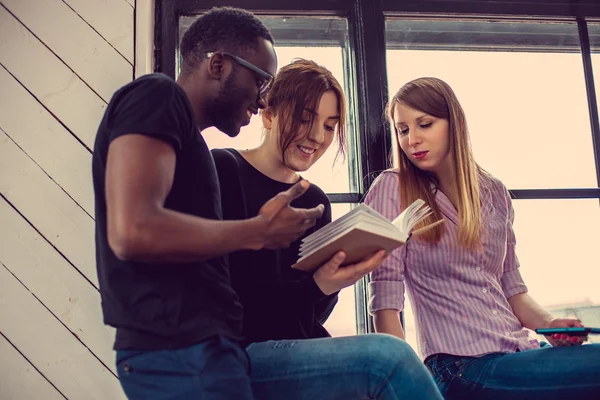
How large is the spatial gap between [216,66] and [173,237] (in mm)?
416

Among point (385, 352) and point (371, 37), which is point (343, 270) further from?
point (371, 37)

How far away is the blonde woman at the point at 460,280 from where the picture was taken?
153 centimetres

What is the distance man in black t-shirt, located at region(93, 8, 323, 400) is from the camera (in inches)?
35.5

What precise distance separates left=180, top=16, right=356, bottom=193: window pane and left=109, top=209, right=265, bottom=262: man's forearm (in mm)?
1077

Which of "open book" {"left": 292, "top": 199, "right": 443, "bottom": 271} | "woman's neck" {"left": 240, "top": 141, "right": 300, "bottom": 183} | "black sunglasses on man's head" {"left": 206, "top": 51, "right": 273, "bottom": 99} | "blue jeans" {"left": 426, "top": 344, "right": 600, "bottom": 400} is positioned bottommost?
"blue jeans" {"left": 426, "top": 344, "right": 600, "bottom": 400}

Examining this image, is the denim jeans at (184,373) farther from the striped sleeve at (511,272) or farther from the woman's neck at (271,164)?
the striped sleeve at (511,272)

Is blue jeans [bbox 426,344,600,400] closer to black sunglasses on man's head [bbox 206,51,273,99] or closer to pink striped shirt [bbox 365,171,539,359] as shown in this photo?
pink striped shirt [bbox 365,171,539,359]

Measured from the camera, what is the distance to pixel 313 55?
2090mm

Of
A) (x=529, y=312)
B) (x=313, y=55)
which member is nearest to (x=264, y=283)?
(x=529, y=312)

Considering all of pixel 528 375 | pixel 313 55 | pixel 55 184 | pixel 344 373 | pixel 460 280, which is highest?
pixel 313 55

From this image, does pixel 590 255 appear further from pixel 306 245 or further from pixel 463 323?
pixel 306 245

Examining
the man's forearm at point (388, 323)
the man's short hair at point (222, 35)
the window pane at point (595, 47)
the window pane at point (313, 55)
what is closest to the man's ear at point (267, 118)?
the window pane at point (313, 55)

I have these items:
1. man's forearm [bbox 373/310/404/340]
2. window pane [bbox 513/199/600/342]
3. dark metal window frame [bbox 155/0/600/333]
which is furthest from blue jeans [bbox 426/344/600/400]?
window pane [bbox 513/199/600/342]

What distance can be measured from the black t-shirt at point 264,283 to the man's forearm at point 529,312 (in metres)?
0.56
